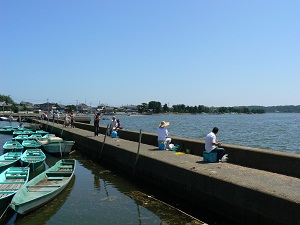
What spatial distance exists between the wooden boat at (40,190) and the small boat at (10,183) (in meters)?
0.28

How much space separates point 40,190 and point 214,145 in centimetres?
663

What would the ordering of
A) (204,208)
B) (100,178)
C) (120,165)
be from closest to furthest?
(204,208) < (100,178) < (120,165)

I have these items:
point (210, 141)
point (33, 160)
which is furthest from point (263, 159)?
point (33, 160)

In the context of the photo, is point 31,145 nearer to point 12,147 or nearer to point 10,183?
point 12,147

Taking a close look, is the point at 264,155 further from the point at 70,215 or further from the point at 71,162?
the point at 71,162

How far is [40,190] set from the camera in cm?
1174

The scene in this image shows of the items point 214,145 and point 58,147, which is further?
point 58,147

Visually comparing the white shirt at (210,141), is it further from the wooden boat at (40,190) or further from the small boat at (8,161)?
the small boat at (8,161)

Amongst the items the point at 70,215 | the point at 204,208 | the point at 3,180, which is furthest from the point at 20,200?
the point at 204,208

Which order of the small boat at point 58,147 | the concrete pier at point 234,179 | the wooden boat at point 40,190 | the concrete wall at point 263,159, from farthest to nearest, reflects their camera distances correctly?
the small boat at point 58,147
the concrete wall at point 263,159
the wooden boat at point 40,190
the concrete pier at point 234,179

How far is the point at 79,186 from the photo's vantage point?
14.6 m

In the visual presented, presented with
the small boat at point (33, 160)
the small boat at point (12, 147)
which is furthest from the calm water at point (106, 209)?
the small boat at point (12, 147)

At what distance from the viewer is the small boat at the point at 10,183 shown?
10039 millimetres

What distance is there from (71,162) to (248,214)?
1119 cm
